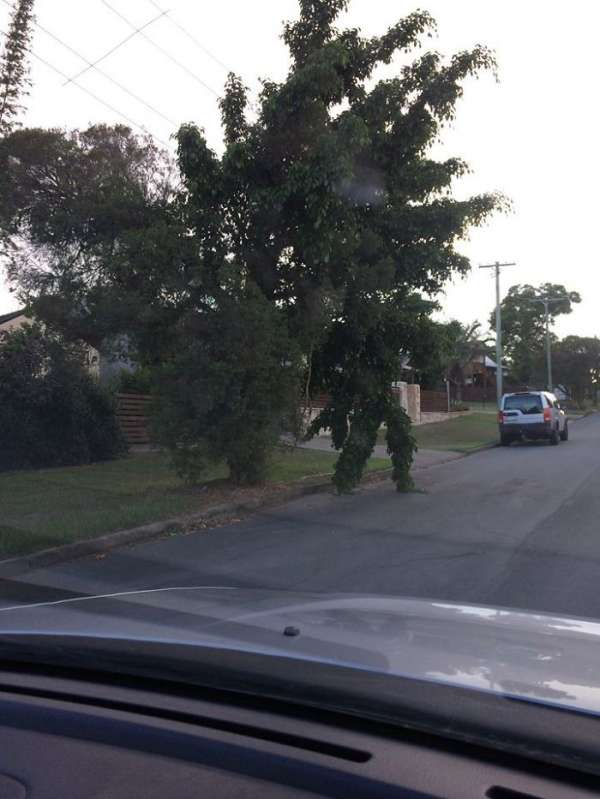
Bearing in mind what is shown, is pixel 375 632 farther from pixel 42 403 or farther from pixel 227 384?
pixel 42 403

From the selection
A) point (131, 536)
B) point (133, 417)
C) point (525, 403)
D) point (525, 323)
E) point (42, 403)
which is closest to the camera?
point (131, 536)

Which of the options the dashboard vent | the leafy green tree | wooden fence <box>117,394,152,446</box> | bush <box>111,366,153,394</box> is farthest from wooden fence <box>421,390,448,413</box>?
the dashboard vent

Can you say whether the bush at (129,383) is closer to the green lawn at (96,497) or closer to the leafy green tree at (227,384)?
the green lawn at (96,497)

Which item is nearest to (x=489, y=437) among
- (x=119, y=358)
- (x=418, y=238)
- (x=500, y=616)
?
(x=418, y=238)

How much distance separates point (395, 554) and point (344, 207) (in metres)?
6.01

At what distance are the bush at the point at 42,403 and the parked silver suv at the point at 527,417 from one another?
15.3 metres

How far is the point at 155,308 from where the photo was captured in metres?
12.9

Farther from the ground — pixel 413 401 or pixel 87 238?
pixel 87 238

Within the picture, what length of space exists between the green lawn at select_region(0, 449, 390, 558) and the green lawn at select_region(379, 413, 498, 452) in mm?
9715

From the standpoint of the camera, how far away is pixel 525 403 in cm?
2892

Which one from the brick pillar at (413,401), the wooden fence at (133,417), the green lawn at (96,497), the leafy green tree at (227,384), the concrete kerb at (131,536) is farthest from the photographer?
the brick pillar at (413,401)

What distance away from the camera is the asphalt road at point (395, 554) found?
8094 mm

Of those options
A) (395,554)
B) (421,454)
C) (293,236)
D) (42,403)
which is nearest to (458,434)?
(421,454)

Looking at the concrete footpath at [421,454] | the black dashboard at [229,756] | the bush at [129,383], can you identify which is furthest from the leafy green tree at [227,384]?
the black dashboard at [229,756]
